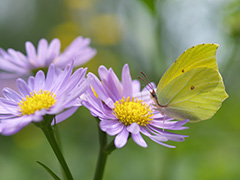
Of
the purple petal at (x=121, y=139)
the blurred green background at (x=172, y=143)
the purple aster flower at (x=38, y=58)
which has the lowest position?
the blurred green background at (x=172, y=143)

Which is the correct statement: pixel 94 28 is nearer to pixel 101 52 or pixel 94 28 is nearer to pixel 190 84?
pixel 101 52

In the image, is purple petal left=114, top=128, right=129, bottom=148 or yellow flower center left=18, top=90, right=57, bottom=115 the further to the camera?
yellow flower center left=18, top=90, right=57, bottom=115

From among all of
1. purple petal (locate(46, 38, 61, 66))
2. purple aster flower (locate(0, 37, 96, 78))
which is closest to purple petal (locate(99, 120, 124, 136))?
purple aster flower (locate(0, 37, 96, 78))

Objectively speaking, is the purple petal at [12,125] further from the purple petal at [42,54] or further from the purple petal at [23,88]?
the purple petal at [42,54]

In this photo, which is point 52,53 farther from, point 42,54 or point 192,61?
point 192,61

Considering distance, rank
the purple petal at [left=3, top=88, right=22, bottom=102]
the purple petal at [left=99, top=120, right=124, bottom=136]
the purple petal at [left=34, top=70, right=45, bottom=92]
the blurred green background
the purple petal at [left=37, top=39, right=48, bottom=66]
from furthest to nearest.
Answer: the blurred green background < the purple petal at [left=37, top=39, right=48, bottom=66] < the purple petal at [left=34, top=70, right=45, bottom=92] < the purple petal at [left=3, top=88, right=22, bottom=102] < the purple petal at [left=99, top=120, right=124, bottom=136]

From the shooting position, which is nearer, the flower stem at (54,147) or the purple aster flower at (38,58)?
the flower stem at (54,147)

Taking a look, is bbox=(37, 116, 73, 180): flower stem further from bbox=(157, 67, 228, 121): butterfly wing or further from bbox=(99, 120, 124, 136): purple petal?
bbox=(157, 67, 228, 121): butterfly wing

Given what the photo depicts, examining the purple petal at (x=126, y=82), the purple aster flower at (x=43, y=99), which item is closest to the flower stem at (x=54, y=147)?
the purple aster flower at (x=43, y=99)

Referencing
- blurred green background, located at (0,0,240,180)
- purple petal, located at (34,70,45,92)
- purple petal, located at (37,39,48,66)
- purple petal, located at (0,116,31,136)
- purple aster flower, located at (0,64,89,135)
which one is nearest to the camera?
purple petal, located at (0,116,31,136)
